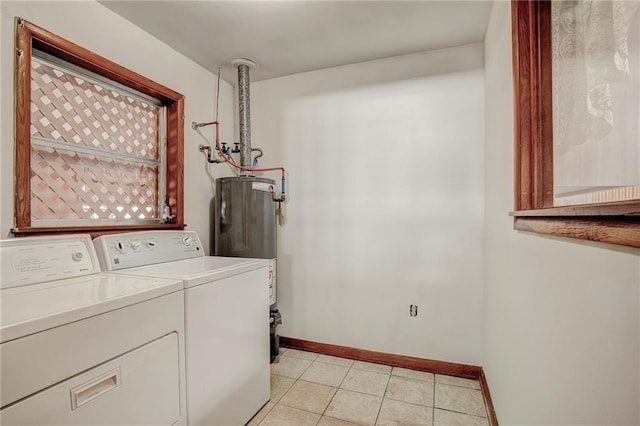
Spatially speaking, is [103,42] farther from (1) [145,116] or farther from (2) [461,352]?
(2) [461,352]

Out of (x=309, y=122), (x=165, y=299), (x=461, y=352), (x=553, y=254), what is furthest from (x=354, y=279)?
(x=553, y=254)

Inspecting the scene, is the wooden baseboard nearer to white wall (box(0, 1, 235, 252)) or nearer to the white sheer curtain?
white wall (box(0, 1, 235, 252))

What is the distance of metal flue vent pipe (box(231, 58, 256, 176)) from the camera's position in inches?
101

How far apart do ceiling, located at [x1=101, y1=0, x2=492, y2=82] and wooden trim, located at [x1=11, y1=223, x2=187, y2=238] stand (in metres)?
1.35

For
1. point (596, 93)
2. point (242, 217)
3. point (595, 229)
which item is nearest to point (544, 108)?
point (596, 93)

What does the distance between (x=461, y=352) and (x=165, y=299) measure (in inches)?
83.4

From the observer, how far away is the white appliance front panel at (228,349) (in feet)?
4.55

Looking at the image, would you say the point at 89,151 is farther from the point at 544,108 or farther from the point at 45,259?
the point at 544,108

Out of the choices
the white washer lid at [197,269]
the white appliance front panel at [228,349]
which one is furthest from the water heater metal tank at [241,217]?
the white appliance front panel at [228,349]

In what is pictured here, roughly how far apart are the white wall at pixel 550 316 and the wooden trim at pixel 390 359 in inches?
14.2

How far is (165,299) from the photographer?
1252mm

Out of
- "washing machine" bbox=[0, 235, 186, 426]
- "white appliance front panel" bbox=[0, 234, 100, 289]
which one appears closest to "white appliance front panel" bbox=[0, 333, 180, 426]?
"washing machine" bbox=[0, 235, 186, 426]

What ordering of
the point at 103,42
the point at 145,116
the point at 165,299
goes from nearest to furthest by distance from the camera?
the point at 165,299, the point at 103,42, the point at 145,116

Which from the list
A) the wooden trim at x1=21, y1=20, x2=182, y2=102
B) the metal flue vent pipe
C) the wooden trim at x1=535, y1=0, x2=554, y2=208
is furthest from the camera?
the metal flue vent pipe
